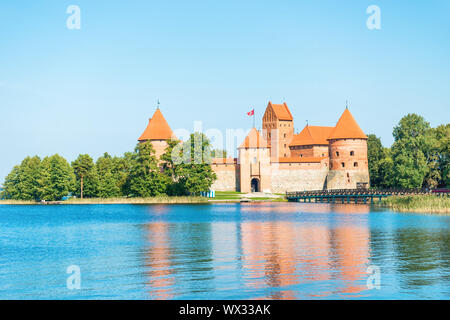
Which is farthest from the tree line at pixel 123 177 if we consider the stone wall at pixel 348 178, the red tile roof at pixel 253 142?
the stone wall at pixel 348 178

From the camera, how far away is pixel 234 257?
53.6ft

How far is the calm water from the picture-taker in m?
11.7

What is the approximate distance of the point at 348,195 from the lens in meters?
53.3

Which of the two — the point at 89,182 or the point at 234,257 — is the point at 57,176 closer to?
the point at 89,182

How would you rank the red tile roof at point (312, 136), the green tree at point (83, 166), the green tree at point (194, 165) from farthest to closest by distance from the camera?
the red tile roof at point (312, 136)
the green tree at point (83, 166)
the green tree at point (194, 165)

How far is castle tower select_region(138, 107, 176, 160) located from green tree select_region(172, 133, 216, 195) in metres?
7.02

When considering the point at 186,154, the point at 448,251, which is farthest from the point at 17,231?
the point at 186,154

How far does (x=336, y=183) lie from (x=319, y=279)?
170 ft

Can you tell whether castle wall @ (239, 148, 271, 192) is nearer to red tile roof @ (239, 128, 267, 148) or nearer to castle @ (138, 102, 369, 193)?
castle @ (138, 102, 369, 193)

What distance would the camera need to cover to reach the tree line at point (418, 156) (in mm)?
52125

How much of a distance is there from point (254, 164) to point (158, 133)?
11.7 metres

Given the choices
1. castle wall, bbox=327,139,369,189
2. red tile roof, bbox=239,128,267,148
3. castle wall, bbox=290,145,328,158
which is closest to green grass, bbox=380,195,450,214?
castle wall, bbox=327,139,369,189

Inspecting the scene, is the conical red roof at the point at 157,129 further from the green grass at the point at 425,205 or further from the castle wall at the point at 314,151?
the green grass at the point at 425,205

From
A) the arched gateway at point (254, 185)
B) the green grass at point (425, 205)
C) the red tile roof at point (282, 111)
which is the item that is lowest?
the green grass at point (425, 205)
